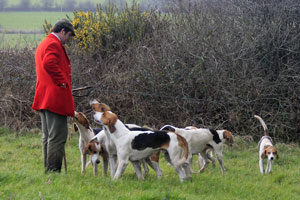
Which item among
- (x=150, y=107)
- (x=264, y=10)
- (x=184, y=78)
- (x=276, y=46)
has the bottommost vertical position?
(x=150, y=107)

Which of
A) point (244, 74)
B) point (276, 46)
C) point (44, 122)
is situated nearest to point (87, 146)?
point (44, 122)

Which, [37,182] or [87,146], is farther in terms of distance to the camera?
[87,146]

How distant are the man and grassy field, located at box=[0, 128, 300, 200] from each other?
1.62 ft

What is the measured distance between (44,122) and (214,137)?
333cm

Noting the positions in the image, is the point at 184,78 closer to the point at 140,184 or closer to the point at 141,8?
the point at 141,8

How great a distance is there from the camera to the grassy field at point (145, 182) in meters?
6.27

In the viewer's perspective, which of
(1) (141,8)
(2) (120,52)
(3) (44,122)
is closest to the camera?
(3) (44,122)

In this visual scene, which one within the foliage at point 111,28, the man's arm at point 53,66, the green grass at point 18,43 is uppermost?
the man's arm at point 53,66

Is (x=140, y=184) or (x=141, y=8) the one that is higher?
(x=141, y=8)

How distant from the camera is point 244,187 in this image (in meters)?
7.41

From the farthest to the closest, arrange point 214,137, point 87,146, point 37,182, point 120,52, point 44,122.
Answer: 1. point 120,52
2. point 214,137
3. point 87,146
4. point 44,122
5. point 37,182

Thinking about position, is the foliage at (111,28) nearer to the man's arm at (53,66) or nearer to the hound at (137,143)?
the hound at (137,143)

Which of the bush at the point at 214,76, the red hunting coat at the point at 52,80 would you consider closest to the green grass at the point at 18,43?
the bush at the point at 214,76

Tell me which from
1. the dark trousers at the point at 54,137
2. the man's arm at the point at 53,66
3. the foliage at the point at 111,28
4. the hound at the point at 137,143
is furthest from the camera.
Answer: the foliage at the point at 111,28
